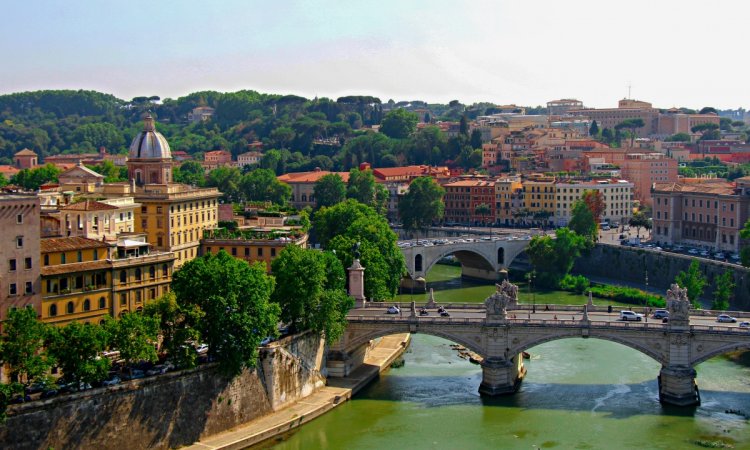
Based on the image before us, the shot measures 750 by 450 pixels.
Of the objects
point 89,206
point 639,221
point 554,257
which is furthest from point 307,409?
point 639,221

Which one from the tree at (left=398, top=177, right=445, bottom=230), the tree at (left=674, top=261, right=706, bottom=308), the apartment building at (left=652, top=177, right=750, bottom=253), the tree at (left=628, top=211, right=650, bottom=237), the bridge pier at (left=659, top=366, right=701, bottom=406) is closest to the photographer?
the bridge pier at (left=659, top=366, right=701, bottom=406)

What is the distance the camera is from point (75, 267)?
36.2 metres

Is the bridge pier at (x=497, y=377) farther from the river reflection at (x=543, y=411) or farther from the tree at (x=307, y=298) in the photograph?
the tree at (x=307, y=298)

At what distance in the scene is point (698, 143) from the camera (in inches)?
4938

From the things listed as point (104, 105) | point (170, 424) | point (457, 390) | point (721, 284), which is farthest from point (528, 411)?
point (104, 105)

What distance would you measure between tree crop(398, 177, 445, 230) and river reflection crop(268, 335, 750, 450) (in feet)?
141

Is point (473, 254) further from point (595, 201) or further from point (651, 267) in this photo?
point (595, 201)

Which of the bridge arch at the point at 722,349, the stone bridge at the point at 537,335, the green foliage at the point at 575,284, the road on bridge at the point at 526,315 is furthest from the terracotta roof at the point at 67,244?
the green foliage at the point at 575,284

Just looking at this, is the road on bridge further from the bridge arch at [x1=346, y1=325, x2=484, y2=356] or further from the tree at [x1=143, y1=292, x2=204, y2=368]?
the tree at [x1=143, y1=292, x2=204, y2=368]

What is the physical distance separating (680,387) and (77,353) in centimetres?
1927

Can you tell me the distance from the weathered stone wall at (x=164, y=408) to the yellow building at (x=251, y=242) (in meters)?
9.48

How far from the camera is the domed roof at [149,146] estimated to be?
52219 mm

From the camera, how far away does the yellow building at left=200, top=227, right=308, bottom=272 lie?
4847 cm

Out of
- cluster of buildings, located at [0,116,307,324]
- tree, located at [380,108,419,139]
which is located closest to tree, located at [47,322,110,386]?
cluster of buildings, located at [0,116,307,324]
